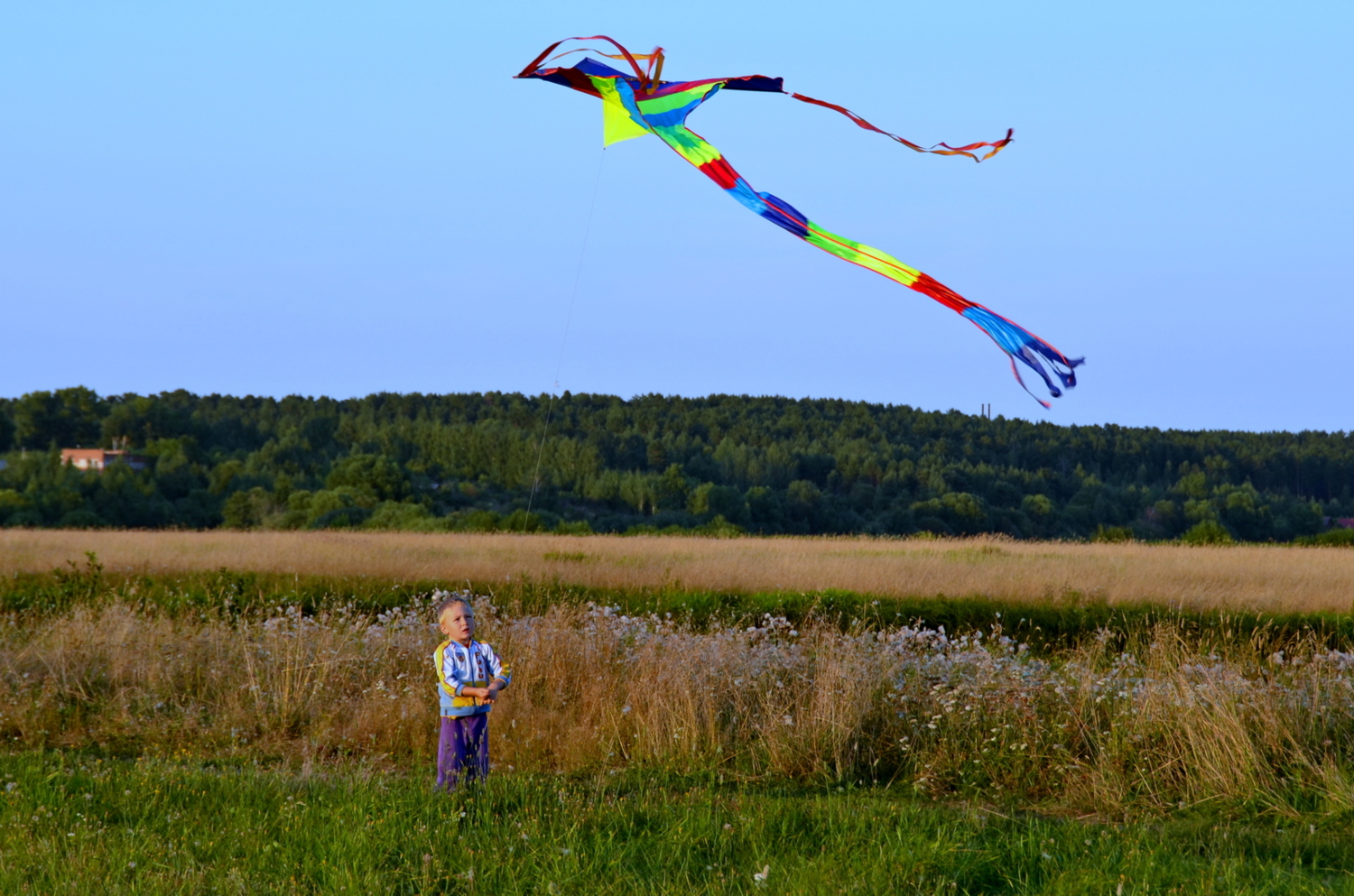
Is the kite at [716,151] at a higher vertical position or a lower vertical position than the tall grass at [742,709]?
higher

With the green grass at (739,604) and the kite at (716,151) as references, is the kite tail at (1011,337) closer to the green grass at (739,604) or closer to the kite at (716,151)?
the kite at (716,151)

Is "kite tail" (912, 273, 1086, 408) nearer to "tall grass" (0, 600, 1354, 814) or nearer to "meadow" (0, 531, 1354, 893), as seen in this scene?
"meadow" (0, 531, 1354, 893)

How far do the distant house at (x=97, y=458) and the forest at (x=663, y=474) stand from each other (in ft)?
1.56

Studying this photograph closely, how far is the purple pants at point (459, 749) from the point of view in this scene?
5422 mm

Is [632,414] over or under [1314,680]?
over

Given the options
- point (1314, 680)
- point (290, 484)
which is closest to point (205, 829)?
point (1314, 680)

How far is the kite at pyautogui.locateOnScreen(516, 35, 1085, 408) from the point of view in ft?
12.3

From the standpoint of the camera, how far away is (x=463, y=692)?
5.29 m

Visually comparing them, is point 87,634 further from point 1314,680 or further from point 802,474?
point 802,474

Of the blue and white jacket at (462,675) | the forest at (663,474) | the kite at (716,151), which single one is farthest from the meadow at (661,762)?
the forest at (663,474)

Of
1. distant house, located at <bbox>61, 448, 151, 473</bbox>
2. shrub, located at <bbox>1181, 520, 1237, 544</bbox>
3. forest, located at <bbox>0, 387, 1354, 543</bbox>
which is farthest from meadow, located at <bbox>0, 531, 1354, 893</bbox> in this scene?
distant house, located at <bbox>61, 448, 151, 473</bbox>

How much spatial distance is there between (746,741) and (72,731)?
15.2 feet

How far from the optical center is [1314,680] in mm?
7242

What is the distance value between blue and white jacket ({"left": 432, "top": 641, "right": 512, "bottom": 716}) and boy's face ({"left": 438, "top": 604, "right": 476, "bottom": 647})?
0.04 m
